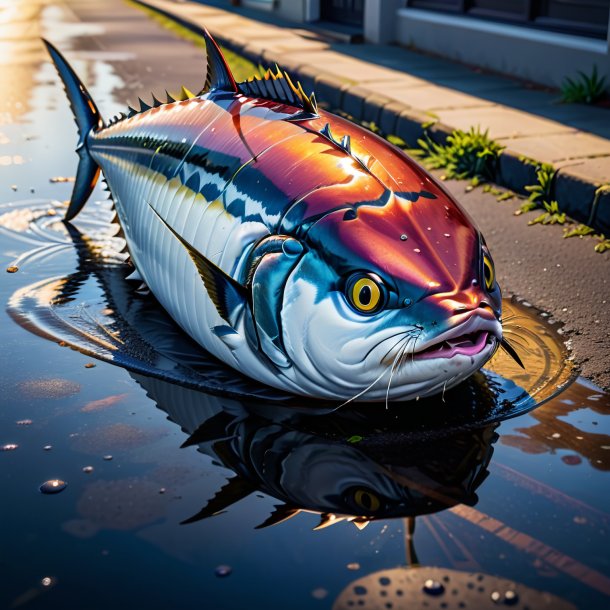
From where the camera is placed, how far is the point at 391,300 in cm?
284

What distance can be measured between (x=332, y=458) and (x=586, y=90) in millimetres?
5472

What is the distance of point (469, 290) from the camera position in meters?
2.85

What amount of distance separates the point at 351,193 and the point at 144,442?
1.05m

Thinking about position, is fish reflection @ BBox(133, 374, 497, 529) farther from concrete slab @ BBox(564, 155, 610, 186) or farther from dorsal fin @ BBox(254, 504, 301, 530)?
concrete slab @ BBox(564, 155, 610, 186)

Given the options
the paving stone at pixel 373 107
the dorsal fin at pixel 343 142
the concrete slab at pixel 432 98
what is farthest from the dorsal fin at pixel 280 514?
the paving stone at pixel 373 107

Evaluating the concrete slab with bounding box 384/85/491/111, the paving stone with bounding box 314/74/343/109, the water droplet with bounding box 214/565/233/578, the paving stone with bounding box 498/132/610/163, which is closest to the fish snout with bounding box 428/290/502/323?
the water droplet with bounding box 214/565/233/578

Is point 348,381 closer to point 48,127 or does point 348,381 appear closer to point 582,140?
point 582,140

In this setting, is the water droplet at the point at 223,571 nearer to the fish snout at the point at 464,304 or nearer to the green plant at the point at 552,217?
the fish snout at the point at 464,304

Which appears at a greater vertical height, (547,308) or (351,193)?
(351,193)

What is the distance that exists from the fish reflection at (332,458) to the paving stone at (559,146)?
304 cm

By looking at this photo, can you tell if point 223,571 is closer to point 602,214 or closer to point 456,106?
point 602,214

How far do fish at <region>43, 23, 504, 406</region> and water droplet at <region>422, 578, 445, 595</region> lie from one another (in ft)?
2.26

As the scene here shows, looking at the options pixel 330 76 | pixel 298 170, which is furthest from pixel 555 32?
pixel 298 170

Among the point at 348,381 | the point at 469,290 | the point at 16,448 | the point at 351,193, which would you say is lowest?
the point at 16,448
